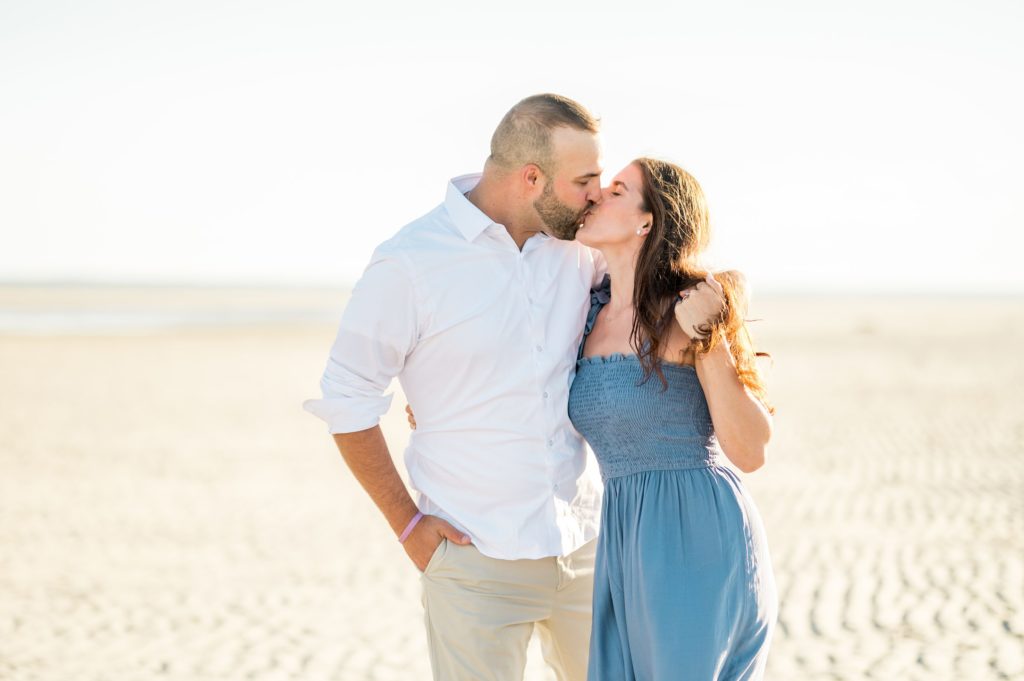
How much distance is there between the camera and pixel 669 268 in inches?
140

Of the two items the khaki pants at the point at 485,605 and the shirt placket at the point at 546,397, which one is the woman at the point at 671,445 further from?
the khaki pants at the point at 485,605

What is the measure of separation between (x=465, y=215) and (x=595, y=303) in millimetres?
630

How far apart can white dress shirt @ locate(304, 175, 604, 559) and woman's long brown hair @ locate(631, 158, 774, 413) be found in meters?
0.36

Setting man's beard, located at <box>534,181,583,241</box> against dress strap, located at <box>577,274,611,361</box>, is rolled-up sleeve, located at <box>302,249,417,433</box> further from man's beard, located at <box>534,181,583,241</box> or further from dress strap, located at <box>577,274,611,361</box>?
dress strap, located at <box>577,274,611,361</box>

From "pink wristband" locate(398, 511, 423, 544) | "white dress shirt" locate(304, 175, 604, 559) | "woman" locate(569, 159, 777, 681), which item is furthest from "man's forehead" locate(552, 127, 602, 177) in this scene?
"pink wristband" locate(398, 511, 423, 544)

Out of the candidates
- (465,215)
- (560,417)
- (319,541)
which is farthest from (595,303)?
(319,541)

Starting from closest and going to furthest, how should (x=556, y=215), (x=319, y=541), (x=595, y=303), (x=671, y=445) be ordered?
(x=671, y=445) → (x=556, y=215) → (x=595, y=303) → (x=319, y=541)

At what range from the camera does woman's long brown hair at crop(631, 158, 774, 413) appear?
134 inches

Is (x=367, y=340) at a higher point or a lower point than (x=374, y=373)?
higher

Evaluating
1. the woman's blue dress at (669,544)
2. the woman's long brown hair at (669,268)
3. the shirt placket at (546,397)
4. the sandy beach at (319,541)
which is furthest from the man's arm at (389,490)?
the sandy beach at (319,541)

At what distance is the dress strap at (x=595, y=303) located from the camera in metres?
3.82

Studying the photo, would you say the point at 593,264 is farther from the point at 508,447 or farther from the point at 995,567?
the point at 995,567

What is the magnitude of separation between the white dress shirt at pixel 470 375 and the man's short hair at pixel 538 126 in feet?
0.85

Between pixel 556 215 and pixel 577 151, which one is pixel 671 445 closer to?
pixel 556 215
